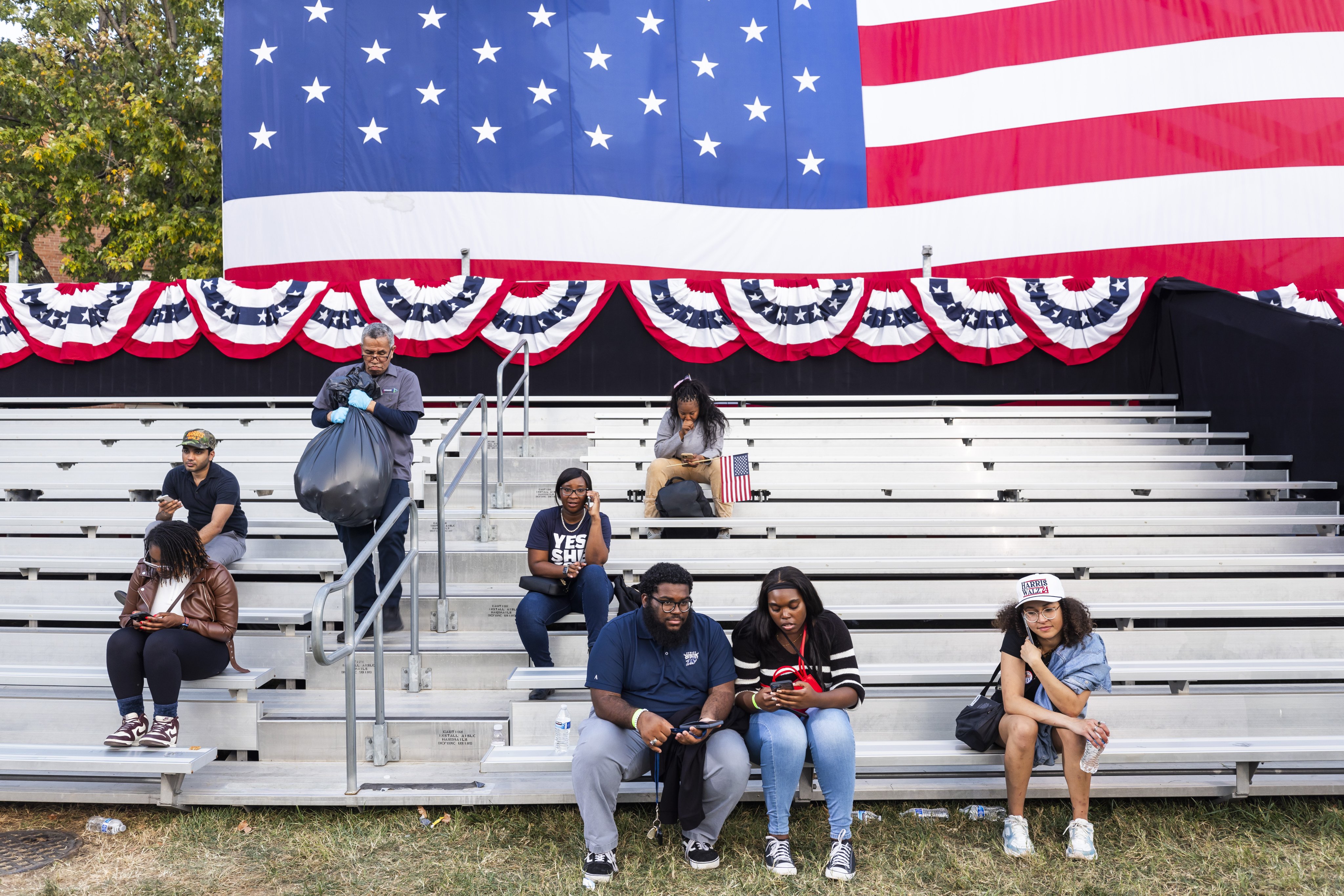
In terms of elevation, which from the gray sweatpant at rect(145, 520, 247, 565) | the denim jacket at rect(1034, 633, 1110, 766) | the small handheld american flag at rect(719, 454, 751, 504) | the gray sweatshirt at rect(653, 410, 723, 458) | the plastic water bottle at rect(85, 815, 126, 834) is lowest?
the plastic water bottle at rect(85, 815, 126, 834)

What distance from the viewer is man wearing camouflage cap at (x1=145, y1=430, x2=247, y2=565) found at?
5305 mm

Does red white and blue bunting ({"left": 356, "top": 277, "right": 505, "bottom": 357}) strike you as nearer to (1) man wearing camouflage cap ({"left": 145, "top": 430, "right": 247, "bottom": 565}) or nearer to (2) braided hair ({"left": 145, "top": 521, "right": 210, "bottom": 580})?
(1) man wearing camouflage cap ({"left": 145, "top": 430, "right": 247, "bottom": 565})

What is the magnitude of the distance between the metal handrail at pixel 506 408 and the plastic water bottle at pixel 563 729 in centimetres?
265

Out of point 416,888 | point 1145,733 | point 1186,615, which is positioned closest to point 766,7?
point 1186,615

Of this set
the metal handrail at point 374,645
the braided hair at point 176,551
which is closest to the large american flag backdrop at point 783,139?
the metal handrail at point 374,645

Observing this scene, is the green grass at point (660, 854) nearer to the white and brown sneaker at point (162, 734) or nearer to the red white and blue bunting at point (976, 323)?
the white and brown sneaker at point (162, 734)

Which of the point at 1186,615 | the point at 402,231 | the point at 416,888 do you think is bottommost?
the point at 416,888

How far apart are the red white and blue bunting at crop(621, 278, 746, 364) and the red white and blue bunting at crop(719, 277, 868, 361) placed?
0.29 ft

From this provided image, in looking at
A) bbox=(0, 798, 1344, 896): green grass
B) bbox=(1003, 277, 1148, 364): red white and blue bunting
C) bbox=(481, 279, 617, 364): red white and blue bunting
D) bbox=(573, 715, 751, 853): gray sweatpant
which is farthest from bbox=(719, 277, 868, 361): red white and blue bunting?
bbox=(573, 715, 751, 853): gray sweatpant

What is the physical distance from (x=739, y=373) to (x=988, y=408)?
6.80ft

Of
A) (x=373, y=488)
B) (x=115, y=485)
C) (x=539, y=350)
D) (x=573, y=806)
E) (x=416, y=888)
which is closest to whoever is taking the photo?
(x=416, y=888)

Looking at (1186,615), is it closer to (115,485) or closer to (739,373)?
(739,373)

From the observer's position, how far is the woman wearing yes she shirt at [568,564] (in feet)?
15.7

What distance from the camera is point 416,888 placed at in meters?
3.55
